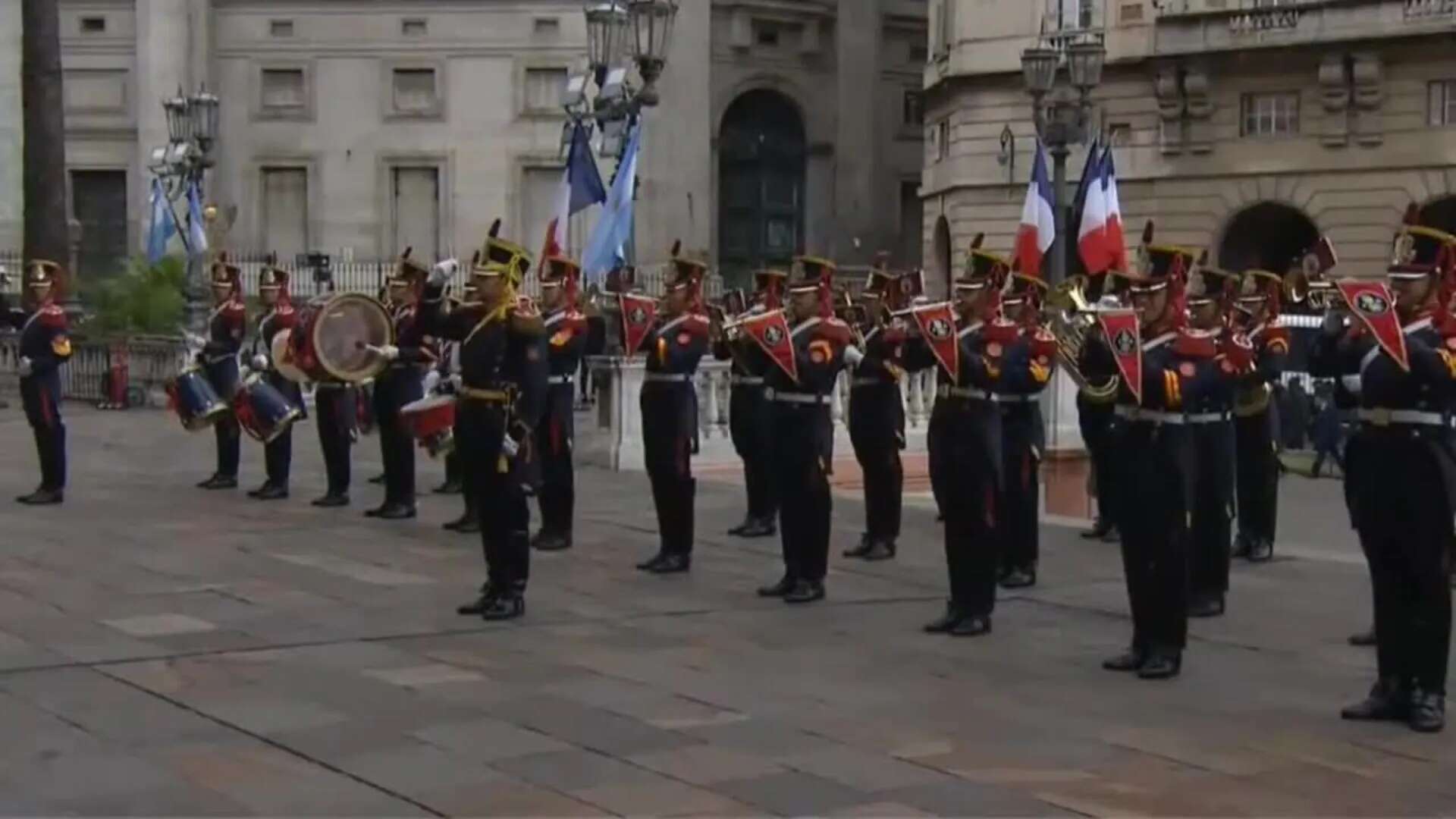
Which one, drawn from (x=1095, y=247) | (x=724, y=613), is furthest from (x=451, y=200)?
(x=724, y=613)

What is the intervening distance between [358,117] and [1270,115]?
17.1m

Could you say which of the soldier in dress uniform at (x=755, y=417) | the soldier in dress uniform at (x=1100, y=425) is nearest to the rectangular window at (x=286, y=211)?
the soldier in dress uniform at (x=755, y=417)

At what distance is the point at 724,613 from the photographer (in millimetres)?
12039

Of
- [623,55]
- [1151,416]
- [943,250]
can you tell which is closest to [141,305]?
[623,55]

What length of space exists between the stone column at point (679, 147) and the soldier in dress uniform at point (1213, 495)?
3043cm

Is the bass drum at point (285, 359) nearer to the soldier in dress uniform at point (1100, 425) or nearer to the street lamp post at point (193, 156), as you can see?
the soldier in dress uniform at point (1100, 425)

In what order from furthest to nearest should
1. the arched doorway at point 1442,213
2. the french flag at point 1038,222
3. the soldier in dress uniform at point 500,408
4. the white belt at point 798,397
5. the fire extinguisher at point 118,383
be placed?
1. the arched doorway at point 1442,213
2. the fire extinguisher at point 118,383
3. the french flag at point 1038,222
4. the white belt at point 798,397
5. the soldier in dress uniform at point 500,408

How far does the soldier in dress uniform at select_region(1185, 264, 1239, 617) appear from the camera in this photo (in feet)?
37.3

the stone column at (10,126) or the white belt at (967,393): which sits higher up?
the stone column at (10,126)

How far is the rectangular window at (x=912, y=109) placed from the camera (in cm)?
4778

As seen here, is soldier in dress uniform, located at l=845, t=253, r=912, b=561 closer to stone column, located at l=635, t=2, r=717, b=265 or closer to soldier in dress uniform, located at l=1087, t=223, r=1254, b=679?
soldier in dress uniform, located at l=1087, t=223, r=1254, b=679

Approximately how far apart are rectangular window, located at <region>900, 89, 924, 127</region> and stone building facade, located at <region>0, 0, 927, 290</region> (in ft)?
16.2

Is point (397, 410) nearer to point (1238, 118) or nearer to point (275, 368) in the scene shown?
point (275, 368)

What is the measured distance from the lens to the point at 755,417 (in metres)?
14.6
